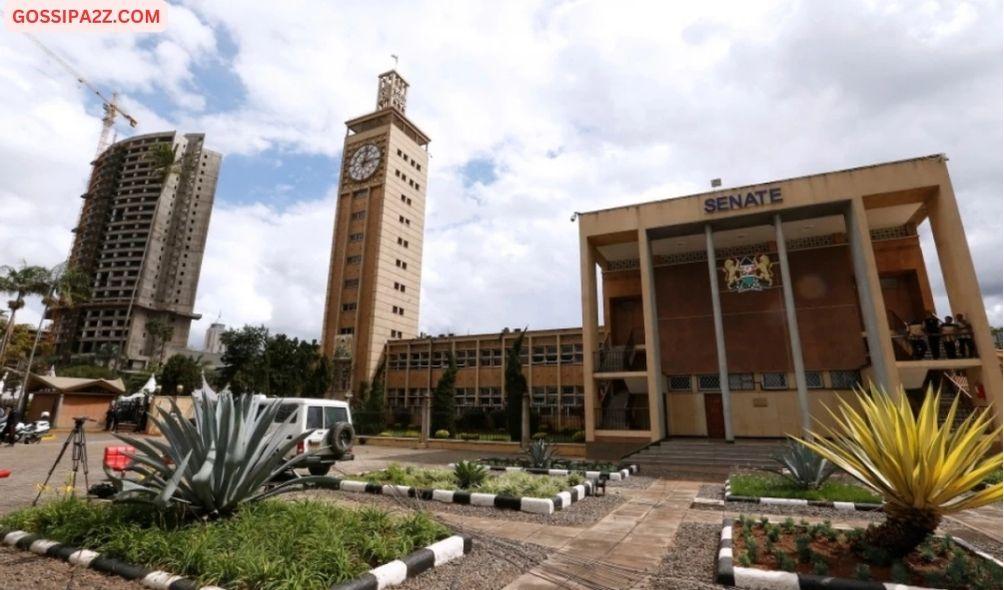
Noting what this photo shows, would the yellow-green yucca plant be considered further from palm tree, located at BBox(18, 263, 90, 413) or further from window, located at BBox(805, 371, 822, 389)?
palm tree, located at BBox(18, 263, 90, 413)

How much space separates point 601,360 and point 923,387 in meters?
10.8

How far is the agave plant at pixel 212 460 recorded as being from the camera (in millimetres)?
5004

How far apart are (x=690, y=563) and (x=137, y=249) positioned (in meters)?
99.4

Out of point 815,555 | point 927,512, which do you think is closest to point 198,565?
point 815,555

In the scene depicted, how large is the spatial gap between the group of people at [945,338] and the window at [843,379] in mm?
2369

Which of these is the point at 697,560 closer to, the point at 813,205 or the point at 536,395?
the point at 813,205

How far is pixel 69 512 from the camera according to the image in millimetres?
5469

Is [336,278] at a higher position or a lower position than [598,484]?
higher

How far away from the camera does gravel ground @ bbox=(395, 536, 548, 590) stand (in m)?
4.11

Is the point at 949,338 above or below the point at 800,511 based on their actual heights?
above

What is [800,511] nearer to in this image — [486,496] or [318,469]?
[486,496]

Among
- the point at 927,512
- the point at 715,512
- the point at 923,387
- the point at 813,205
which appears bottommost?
the point at 715,512

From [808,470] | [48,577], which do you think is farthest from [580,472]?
[48,577]

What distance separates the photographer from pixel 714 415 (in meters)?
18.4
